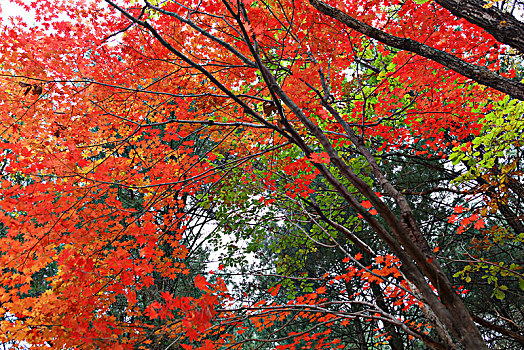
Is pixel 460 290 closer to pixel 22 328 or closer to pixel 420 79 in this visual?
pixel 420 79

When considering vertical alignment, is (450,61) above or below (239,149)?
below

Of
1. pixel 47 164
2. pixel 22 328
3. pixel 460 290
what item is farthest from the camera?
pixel 460 290

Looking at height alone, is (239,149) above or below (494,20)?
above

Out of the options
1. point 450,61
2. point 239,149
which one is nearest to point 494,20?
point 450,61

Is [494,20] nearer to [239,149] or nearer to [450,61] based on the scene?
A: [450,61]

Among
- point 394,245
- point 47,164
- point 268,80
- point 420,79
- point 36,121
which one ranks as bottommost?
point 394,245

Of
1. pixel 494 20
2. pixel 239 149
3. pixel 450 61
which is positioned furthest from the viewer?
pixel 239 149

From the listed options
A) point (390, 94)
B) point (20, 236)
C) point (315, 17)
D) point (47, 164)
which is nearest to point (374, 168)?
point (315, 17)

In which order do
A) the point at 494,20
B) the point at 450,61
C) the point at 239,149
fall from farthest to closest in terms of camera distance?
the point at 239,149, the point at 450,61, the point at 494,20

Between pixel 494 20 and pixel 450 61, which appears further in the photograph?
pixel 450 61

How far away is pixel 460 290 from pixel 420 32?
5.40m

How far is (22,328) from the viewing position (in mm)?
4207

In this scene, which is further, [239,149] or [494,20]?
[239,149]

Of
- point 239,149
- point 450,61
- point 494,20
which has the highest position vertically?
point 239,149
